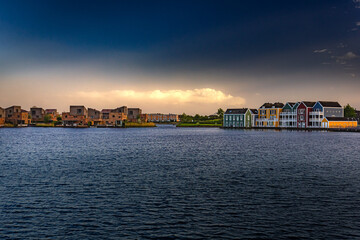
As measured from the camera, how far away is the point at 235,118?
186125mm

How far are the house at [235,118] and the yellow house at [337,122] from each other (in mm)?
47712

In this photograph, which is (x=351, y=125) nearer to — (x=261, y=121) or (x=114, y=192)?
(x=261, y=121)

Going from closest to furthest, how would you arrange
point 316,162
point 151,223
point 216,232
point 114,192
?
point 216,232 → point 151,223 → point 114,192 → point 316,162

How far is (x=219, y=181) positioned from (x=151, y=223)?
1262 centimetres

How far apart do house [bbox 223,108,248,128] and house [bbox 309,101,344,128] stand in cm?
4215

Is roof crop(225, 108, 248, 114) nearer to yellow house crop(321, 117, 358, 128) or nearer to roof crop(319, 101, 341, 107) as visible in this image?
roof crop(319, 101, 341, 107)

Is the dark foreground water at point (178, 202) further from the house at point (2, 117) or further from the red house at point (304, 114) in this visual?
the house at point (2, 117)

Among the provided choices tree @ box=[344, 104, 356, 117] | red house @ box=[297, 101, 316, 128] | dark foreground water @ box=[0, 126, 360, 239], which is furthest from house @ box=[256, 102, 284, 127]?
dark foreground water @ box=[0, 126, 360, 239]

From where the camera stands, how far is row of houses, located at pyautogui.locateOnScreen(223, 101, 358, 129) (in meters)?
146

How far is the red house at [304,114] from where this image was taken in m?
149

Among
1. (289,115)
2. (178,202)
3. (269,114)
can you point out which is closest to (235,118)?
(269,114)

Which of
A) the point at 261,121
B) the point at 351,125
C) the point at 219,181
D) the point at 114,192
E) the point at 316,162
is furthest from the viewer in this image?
the point at 261,121

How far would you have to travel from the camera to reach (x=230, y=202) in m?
21.9

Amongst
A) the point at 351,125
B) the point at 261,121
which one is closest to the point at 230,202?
the point at 351,125
